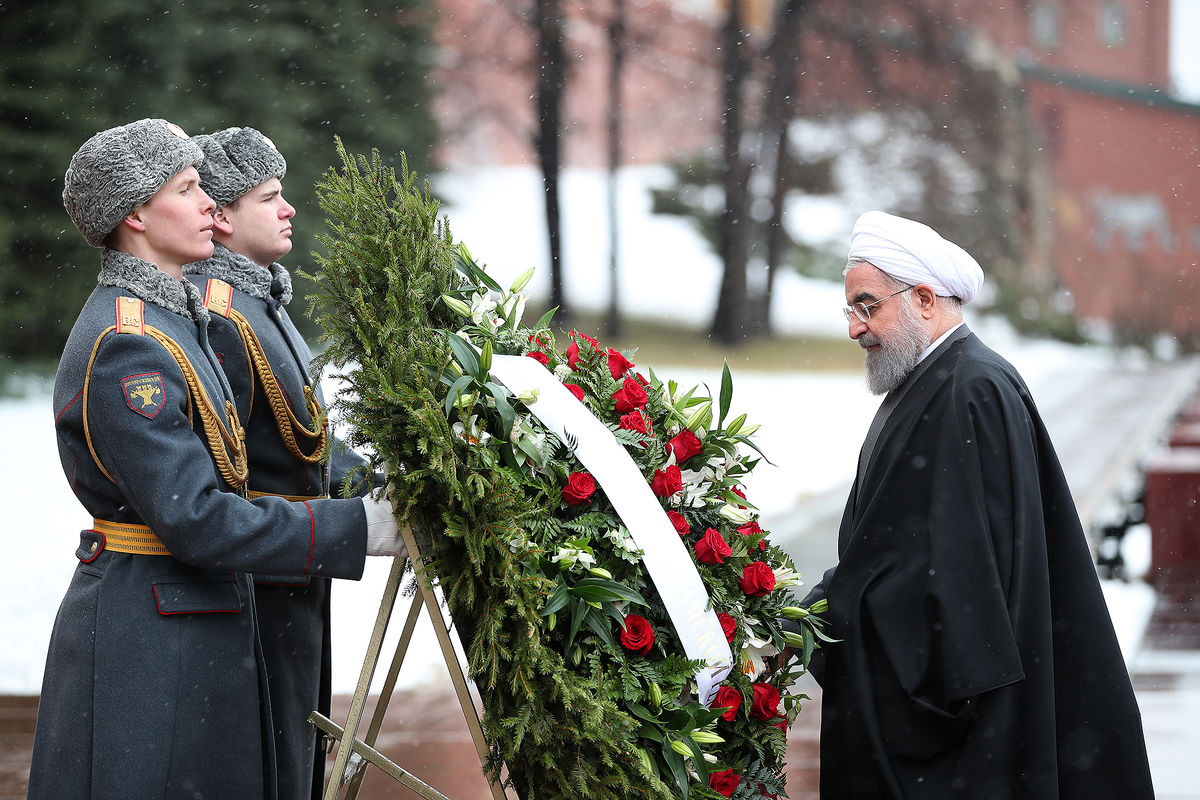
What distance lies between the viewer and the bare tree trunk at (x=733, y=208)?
1602cm

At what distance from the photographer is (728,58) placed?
16.0m

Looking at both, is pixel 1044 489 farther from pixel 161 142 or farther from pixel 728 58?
pixel 728 58

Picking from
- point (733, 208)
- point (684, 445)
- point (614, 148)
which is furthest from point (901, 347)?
point (733, 208)

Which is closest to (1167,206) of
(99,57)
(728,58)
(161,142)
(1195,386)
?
(1195,386)

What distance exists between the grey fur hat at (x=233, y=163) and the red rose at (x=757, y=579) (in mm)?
1625

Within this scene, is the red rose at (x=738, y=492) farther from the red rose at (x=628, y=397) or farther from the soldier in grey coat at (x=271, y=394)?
the soldier in grey coat at (x=271, y=394)

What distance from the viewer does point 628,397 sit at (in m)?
2.44

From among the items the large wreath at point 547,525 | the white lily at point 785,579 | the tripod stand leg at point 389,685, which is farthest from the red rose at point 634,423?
the tripod stand leg at point 389,685

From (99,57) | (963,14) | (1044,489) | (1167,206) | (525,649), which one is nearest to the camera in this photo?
(525,649)

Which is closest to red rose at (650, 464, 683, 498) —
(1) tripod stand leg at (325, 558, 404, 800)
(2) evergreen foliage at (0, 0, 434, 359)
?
(1) tripod stand leg at (325, 558, 404, 800)

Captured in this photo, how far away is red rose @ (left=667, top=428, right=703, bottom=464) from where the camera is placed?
247cm

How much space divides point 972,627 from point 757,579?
55 centimetres

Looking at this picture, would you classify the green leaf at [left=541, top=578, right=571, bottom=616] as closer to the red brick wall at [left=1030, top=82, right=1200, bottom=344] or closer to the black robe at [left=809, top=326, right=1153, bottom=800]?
the black robe at [left=809, top=326, right=1153, bottom=800]

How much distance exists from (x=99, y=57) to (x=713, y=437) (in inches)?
461
